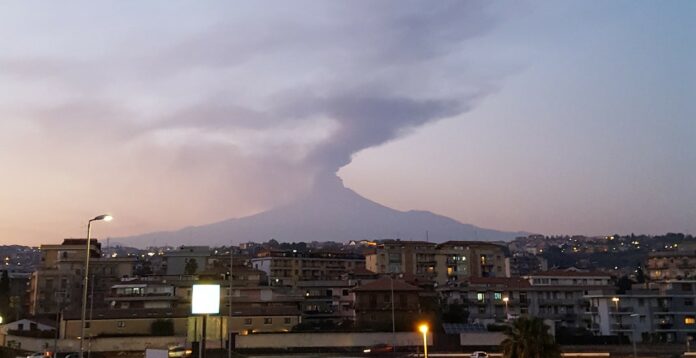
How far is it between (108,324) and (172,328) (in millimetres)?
6577

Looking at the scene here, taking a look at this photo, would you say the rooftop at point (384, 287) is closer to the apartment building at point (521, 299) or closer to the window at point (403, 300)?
the window at point (403, 300)

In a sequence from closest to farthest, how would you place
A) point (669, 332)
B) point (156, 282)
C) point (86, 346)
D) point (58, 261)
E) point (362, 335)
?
point (86, 346) → point (362, 335) → point (669, 332) → point (156, 282) → point (58, 261)

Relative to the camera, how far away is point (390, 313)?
76.5m

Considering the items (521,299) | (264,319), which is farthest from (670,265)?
(264,319)

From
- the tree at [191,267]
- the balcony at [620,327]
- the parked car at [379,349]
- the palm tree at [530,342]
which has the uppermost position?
the tree at [191,267]

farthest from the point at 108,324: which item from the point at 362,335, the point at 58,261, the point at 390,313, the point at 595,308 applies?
the point at 595,308

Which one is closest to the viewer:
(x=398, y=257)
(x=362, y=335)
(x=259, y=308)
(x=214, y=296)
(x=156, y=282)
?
(x=214, y=296)

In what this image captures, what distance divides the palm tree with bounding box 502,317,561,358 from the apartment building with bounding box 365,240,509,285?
80576mm

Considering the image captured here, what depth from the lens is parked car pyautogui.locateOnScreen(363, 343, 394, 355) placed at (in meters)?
62.0

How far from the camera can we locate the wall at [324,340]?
6234 cm

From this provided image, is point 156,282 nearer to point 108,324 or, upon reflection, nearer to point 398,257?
point 108,324

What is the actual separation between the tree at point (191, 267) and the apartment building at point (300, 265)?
14.3 meters

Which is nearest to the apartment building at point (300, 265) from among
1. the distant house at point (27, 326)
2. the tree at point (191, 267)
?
the tree at point (191, 267)

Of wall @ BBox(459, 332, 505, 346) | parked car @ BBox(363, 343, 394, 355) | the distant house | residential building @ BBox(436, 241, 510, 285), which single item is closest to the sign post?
parked car @ BBox(363, 343, 394, 355)
